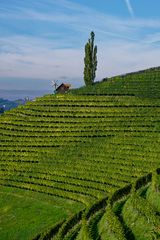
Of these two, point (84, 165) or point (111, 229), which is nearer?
point (111, 229)

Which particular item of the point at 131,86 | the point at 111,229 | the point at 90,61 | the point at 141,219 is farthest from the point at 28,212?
the point at 90,61

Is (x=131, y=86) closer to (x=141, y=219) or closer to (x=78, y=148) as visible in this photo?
(x=78, y=148)

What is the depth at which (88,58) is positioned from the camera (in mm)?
99188

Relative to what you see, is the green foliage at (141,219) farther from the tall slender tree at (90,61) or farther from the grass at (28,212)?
the tall slender tree at (90,61)

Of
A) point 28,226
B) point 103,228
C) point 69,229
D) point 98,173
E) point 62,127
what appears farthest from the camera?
point 62,127

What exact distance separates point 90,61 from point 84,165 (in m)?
45.7

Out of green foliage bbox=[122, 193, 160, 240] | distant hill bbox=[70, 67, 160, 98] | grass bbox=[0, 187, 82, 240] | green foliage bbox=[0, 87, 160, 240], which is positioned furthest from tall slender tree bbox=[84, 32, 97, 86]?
green foliage bbox=[122, 193, 160, 240]

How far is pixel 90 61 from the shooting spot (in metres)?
99.2

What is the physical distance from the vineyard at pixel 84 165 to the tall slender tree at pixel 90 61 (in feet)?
35.9

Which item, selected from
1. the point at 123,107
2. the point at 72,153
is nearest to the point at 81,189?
the point at 72,153

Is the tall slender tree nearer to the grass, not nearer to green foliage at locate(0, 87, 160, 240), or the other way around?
green foliage at locate(0, 87, 160, 240)

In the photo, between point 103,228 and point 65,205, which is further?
point 65,205

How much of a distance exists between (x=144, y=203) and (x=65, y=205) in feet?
66.4

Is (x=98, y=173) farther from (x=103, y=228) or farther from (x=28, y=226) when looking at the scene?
(x=103, y=228)
